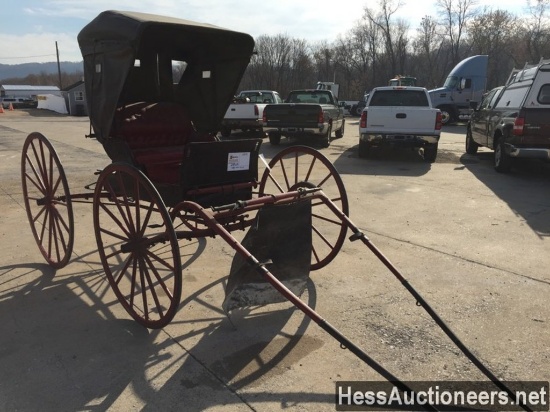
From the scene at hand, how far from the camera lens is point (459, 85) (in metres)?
24.2

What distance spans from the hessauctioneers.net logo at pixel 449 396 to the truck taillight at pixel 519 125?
720 centimetres

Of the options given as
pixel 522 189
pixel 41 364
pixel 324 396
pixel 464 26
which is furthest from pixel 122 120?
pixel 464 26

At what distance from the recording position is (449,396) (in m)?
2.66

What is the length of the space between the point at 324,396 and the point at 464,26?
6669cm

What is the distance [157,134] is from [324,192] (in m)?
3.19

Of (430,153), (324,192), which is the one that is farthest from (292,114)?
(324,192)

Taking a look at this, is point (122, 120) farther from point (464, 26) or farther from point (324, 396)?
point (464, 26)

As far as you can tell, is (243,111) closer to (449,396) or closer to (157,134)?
(157,134)

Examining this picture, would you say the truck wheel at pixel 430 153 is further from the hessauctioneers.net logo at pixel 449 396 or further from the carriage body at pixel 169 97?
the hessauctioneers.net logo at pixel 449 396

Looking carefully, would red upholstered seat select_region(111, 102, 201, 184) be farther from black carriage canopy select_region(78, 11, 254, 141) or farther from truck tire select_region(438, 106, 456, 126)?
truck tire select_region(438, 106, 456, 126)

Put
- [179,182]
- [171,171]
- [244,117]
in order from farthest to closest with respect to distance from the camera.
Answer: [244,117], [171,171], [179,182]

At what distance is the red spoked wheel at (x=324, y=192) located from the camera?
4.14 m

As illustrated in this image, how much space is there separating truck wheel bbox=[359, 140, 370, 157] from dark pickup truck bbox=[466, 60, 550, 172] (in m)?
3.05

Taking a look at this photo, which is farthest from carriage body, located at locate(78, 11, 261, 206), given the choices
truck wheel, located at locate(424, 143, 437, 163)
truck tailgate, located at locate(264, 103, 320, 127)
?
truck tailgate, located at locate(264, 103, 320, 127)
